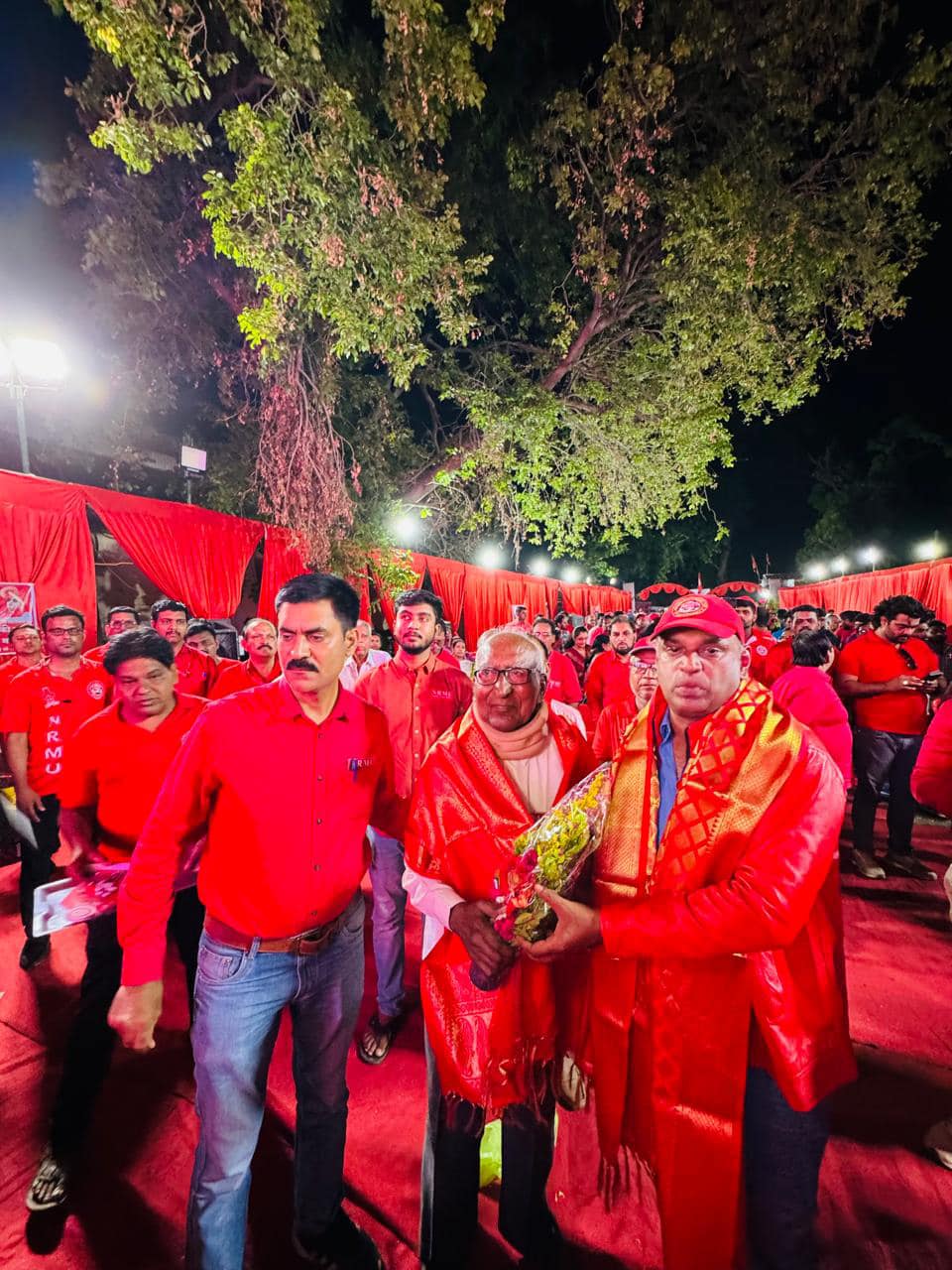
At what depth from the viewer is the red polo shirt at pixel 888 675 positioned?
555 centimetres

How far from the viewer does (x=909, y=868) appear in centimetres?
550

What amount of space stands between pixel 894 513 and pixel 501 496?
71.8 feet

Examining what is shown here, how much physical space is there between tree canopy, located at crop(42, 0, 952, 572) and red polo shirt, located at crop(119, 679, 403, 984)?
6.41m

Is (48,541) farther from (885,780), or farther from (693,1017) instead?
(885,780)

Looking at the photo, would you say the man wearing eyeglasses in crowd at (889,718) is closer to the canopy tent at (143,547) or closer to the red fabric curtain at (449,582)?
the canopy tent at (143,547)

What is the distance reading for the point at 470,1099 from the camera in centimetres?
190

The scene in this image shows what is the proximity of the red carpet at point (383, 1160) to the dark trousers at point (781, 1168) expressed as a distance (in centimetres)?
57

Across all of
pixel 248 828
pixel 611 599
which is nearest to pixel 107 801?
pixel 248 828

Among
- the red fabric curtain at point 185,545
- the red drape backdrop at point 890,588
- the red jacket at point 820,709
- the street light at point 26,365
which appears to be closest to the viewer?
the red jacket at point 820,709

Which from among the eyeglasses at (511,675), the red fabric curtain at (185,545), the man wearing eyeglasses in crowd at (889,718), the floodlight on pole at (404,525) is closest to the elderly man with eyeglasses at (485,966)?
the eyeglasses at (511,675)

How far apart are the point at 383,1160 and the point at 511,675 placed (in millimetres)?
2384

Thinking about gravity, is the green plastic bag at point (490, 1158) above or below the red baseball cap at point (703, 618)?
below

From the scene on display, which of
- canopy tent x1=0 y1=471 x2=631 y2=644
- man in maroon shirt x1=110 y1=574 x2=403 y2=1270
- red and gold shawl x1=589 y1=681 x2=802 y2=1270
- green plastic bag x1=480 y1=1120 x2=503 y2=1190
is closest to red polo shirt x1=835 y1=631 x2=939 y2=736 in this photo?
red and gold shawl x1=589 y1=681 x2=802 y2=1270

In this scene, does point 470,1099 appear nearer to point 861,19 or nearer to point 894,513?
point 861,19
